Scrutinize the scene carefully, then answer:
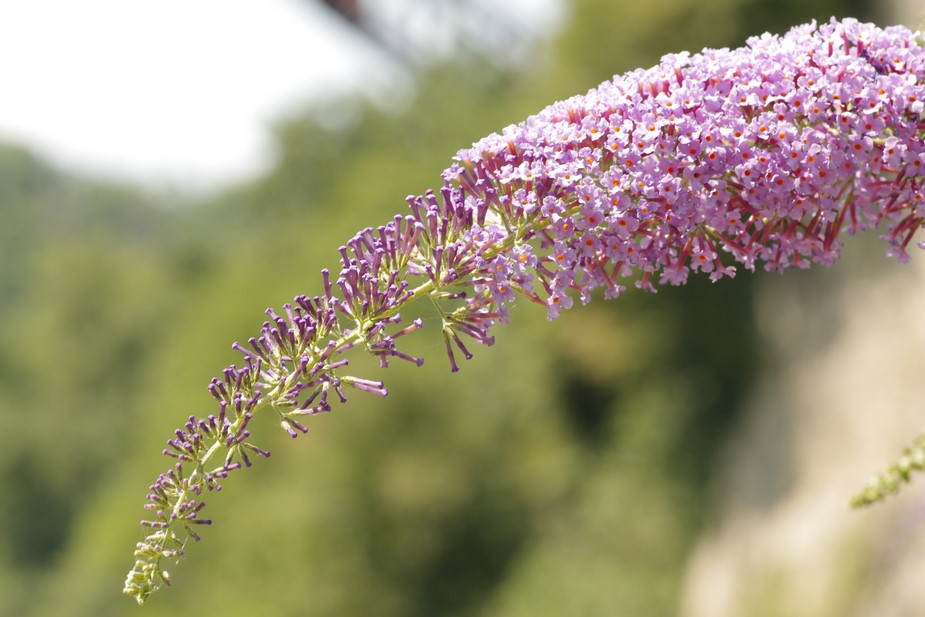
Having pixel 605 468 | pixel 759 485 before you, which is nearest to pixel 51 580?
pixel 605 468

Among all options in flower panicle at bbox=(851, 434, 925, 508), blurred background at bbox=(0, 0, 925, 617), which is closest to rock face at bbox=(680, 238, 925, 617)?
blurred background at bbox=(0, 0, 925, 617)

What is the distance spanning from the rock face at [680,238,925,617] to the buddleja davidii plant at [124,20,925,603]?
8.98 meters

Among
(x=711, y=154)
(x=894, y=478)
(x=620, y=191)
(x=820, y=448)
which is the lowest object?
(x=894, y=478)

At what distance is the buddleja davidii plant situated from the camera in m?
2.39

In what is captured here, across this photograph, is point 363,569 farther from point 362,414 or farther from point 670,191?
point 670,191

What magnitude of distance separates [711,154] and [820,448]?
13.5m

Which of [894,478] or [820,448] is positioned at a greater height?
[820,448]

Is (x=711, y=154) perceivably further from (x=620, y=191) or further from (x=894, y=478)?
(x=894, y=478)

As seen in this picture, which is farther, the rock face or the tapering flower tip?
the rock face

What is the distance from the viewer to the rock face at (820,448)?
1186cm

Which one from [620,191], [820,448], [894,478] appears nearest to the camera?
[620,191]

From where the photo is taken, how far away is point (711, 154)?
2.44 m

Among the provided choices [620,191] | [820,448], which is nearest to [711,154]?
[620,191]

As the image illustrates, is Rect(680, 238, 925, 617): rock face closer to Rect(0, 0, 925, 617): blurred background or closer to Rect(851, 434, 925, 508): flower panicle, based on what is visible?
Rect(0, 0, 925, 617): blurred background
